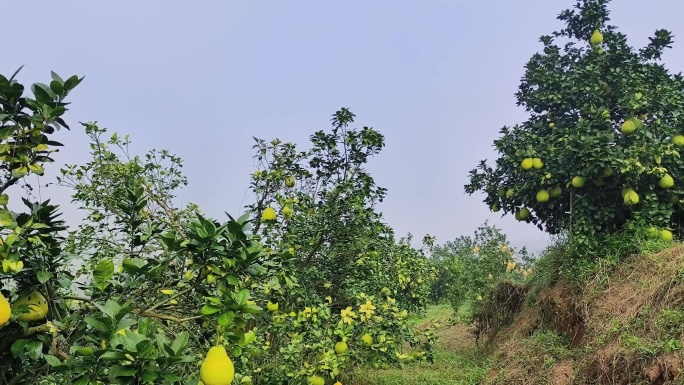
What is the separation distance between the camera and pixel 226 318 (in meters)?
1.46

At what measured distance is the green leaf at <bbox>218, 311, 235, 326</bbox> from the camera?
1.46 metres

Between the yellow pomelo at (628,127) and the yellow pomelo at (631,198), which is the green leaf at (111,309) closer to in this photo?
the yellow pomelo at (631,198)

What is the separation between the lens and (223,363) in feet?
4.89

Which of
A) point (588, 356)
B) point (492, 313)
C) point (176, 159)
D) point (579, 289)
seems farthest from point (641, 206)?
point (176, 159)

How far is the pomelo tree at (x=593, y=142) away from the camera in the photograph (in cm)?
498

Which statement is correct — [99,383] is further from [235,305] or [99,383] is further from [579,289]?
[579,289]

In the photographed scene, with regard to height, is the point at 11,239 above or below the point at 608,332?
above

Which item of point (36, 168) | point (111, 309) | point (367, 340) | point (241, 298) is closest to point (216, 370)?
point (241, 298)

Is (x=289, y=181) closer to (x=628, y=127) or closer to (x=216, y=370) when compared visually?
(x=216, y=370)

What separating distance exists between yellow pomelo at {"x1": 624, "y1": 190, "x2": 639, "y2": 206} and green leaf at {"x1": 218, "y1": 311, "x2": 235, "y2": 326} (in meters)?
4.62

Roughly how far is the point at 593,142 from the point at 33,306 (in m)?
4.95

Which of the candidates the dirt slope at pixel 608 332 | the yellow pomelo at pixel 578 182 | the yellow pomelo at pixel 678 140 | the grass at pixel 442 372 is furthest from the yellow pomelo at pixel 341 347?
the yellow pomelo at pixel 678 140

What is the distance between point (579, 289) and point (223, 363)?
171 inches

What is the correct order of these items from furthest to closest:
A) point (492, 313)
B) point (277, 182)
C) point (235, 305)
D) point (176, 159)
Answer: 1. point (492, 313)
2. point (176, 159)
3. point (277, 182)
4. point (235, 305)
